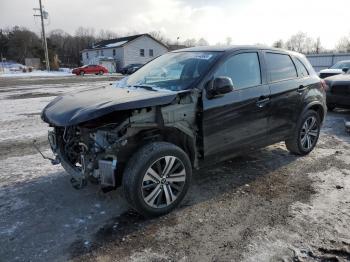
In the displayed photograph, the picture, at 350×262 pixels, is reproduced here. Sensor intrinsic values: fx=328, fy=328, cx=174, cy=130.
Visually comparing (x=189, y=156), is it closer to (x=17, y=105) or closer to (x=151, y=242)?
(x=151, y=242)

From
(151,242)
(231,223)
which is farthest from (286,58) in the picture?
(151,242)

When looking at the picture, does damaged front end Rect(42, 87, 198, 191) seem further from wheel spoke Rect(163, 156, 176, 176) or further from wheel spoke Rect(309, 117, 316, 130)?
wheel spoke Rect(309, 117, 316, 130)

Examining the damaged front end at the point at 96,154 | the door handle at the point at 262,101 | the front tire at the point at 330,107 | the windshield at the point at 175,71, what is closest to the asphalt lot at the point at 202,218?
the damaged front end at the point at 96,154

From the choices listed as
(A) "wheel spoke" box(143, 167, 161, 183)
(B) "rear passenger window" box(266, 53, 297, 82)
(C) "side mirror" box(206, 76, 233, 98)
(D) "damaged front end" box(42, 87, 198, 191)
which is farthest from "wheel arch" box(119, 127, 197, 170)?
(B) "rear passenger window" box(266, 53, 297, 82)

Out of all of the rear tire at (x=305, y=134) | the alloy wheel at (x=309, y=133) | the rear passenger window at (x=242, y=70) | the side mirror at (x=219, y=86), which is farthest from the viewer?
the alloy wheel at (x=309, y=133)

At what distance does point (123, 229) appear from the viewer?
346 cm

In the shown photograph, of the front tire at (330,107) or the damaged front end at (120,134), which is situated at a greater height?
the damaged front end at (120,134)

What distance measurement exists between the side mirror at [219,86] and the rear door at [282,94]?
111 cm

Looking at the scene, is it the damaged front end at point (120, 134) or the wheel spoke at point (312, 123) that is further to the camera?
the wheel spoke at point (312, 123)

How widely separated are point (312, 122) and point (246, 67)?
2.00 metres

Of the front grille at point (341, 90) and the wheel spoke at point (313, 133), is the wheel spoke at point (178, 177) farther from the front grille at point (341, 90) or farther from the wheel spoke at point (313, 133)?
the front grille at point (341, 90)

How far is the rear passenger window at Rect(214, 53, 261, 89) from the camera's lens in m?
4.28

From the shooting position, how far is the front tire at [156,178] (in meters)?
3.43

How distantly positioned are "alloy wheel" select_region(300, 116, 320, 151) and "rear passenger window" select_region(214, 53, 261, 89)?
1584 millimetres
